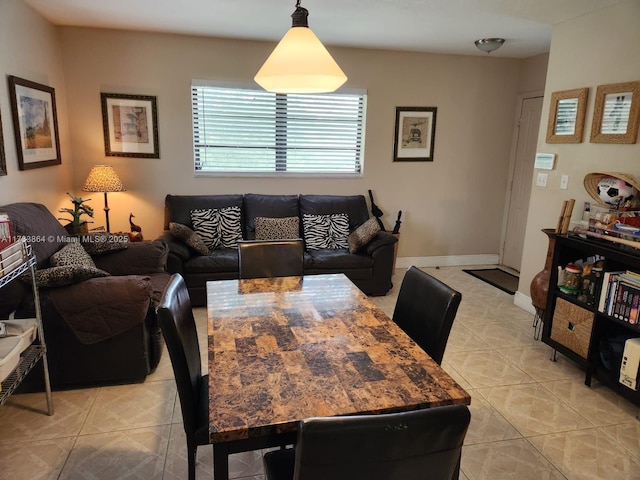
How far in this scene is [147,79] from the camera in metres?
4.16

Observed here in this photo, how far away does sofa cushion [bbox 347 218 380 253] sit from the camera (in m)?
4.11

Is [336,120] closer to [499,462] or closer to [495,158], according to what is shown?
[495,158]

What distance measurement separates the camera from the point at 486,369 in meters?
2.89

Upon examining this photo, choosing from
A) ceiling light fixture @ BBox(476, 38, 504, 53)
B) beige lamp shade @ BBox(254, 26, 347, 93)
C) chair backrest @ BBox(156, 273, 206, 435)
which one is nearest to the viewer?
chair backrest @ BBox(156, 273, 206, 435)

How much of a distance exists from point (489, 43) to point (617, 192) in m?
2.09

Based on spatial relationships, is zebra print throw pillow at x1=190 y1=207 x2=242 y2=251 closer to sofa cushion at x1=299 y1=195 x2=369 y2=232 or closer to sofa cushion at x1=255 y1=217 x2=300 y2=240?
sofa cushion at x1=255 y1=217 x2=300 y2=240

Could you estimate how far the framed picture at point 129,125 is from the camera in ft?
13.6

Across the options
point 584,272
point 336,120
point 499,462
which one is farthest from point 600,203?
point 336,120

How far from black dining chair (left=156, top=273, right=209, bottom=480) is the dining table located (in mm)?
110

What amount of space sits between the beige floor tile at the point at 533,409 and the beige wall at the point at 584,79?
1493 millimetres

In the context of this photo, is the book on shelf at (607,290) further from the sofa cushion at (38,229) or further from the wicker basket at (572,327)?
the sofa cushion at (38,229)

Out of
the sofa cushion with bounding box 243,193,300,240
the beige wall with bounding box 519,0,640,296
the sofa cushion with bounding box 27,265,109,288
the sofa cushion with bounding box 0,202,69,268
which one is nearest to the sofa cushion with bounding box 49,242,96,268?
the sofa cushion with bounding box 0,202,69,268

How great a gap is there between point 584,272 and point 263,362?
2402mm

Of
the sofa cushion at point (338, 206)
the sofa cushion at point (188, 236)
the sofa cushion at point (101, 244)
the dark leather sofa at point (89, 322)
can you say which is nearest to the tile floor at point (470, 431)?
the dark leather sofa at point (89, 322)
